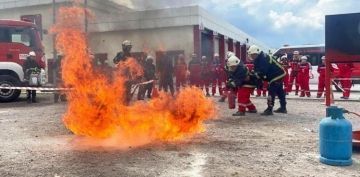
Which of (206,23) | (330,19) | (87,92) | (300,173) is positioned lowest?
(300,173)

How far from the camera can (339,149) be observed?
4480 millimetres

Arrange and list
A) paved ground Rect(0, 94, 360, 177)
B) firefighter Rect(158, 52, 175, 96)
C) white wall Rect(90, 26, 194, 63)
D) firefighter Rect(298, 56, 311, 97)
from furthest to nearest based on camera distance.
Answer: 1. firefighter Rect(298, 56, 311, 97)
2. firefighter Rect(158, 52, 175, 96)
3. white wall Rect(90, 26, 194, 63)
4. paved ground Rect(0, 94, 360, 177)

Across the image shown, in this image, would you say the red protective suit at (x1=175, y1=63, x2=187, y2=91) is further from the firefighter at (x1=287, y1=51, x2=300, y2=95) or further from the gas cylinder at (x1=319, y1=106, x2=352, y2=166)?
the gas cylinder at (x1=319, y1=106, x2=352, y2=166)

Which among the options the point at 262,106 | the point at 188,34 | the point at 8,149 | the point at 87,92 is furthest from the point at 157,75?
the point at 8,149

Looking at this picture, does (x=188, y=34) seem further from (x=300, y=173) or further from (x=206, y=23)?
(x=206, y=23)

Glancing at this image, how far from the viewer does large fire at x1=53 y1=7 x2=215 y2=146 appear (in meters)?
5.87

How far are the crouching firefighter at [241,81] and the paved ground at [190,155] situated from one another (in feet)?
4.27

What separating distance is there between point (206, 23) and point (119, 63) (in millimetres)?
13390

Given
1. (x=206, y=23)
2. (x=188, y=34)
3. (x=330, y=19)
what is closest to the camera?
(x=330, y=19)

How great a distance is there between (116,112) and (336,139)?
3.25m

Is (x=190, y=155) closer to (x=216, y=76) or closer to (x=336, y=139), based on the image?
(x=336, y=139)

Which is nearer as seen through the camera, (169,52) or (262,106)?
(169,52)

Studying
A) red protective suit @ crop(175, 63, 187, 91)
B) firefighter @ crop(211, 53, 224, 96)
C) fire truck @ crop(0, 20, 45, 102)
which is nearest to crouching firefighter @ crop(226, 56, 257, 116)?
red protective suit @ crop(175, 63, 187, 91)

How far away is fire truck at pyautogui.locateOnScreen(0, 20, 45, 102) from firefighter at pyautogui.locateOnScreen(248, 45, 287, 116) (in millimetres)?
7913
